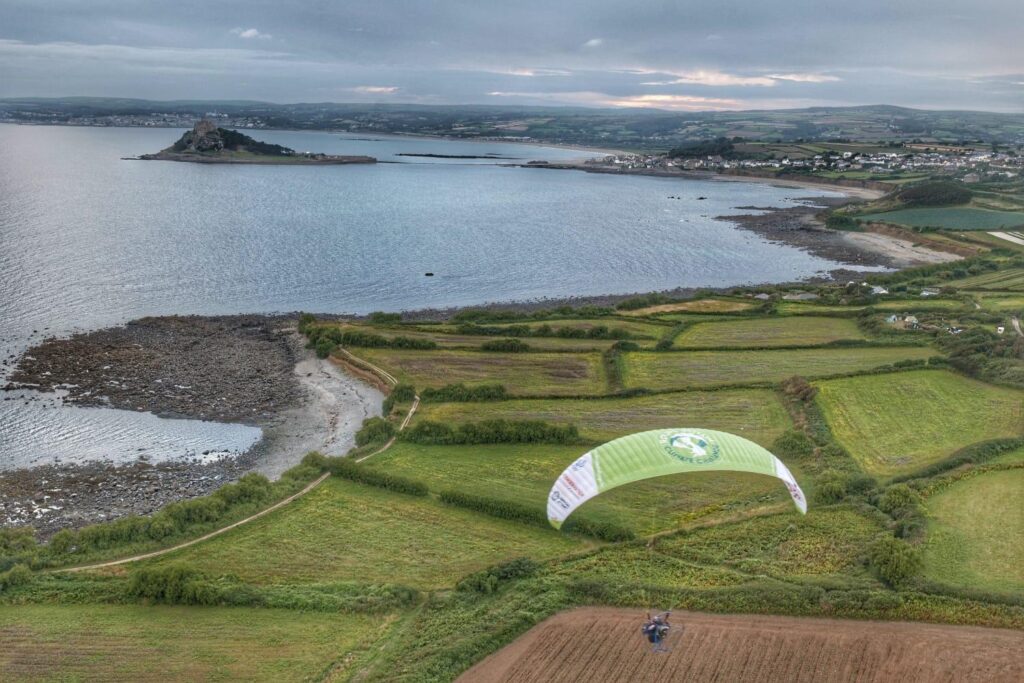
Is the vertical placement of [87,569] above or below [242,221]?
below

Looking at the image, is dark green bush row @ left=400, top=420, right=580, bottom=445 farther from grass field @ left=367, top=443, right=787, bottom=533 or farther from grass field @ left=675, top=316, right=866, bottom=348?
grass field @ left=675, top=316, right=866, bottom=348

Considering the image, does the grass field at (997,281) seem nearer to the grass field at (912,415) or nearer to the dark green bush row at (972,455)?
the grass field at (912,415)

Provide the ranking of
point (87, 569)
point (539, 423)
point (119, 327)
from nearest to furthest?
point (87, 569), point (539, 423), point (119, 327)

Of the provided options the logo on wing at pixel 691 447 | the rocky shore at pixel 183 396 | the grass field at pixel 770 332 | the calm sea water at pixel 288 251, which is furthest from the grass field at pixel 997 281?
the logo on wing at pixel 691 447

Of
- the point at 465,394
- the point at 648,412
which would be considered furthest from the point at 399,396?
the point at 648,412

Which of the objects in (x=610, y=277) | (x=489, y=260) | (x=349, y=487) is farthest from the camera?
(x=489, y=260)

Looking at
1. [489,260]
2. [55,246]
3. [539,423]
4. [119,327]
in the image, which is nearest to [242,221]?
[55,246]

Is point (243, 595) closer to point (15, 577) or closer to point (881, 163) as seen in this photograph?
point (15, 577)

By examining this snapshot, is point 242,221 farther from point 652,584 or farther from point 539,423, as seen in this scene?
point 652,584

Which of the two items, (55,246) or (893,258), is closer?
(55,246)
